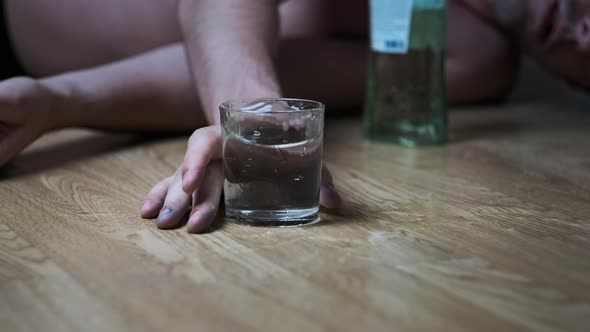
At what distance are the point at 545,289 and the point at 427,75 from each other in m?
0.65

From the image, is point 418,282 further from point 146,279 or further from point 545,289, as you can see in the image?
point 146,279

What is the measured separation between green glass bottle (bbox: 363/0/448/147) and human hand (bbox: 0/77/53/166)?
54 cm

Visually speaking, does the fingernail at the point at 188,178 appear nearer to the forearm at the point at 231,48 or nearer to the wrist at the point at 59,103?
the forearm at the point at 231,48

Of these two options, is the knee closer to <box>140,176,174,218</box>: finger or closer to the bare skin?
the bare skin

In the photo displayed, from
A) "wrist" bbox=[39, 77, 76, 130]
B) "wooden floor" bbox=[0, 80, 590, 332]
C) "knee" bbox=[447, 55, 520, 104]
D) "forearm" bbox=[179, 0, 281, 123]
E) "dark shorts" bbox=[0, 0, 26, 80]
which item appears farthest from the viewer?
"knee" bbox=[447, 55, 520, 104]

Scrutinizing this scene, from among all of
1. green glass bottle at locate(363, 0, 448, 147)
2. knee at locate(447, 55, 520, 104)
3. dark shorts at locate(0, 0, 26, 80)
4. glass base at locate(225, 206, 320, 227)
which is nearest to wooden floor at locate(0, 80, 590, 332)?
glass base at locate(225, 206, 320, 227)

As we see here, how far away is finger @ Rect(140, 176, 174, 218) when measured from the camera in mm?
833

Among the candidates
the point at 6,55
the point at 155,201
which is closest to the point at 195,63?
the point at 155,201

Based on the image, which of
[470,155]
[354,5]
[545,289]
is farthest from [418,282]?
[354,5]

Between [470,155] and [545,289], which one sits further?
[470,155]

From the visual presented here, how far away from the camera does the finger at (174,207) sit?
2.59 feet

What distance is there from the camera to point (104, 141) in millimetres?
1332

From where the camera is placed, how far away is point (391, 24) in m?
1.21

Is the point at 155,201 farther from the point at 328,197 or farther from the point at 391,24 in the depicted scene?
the point at 391,24
